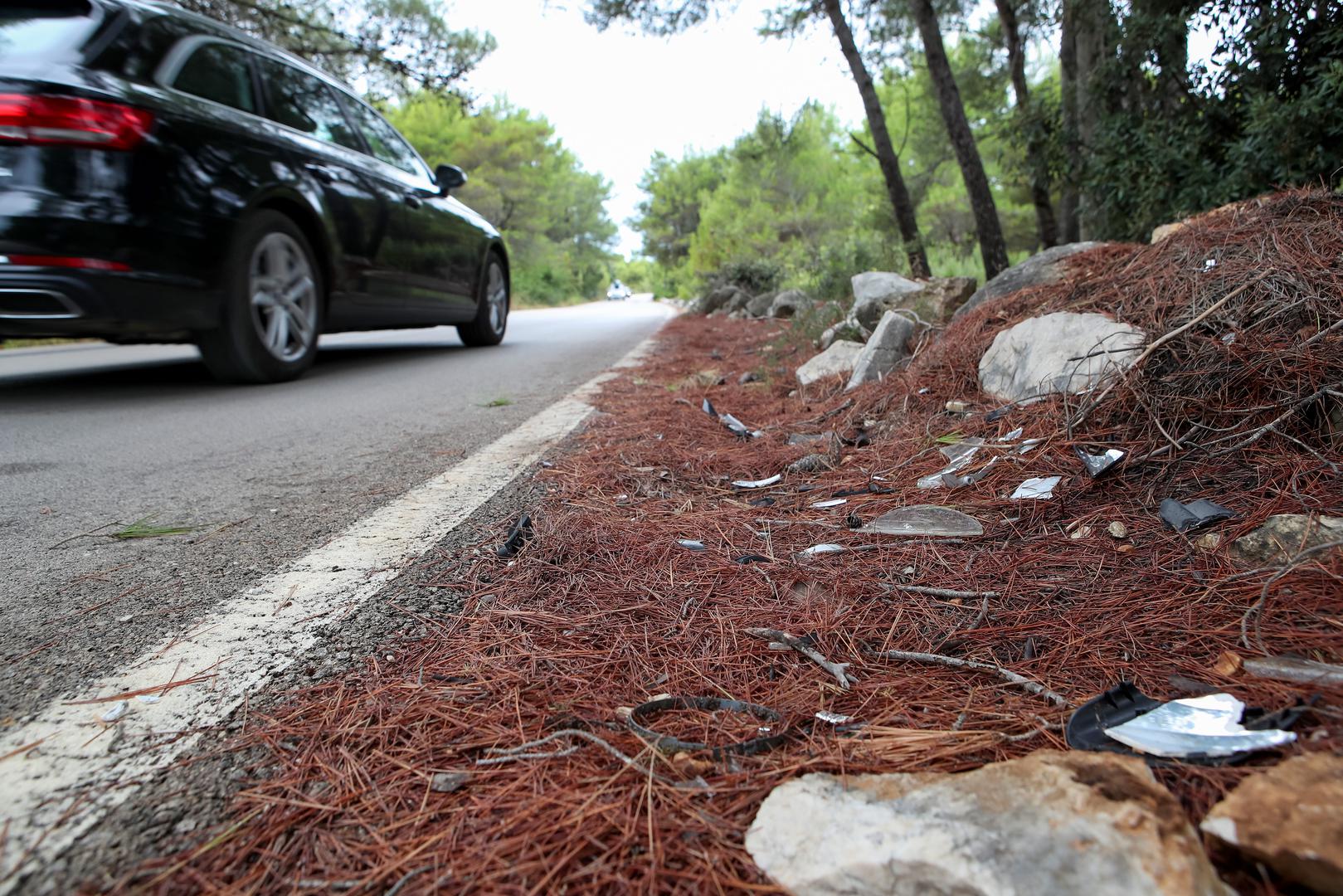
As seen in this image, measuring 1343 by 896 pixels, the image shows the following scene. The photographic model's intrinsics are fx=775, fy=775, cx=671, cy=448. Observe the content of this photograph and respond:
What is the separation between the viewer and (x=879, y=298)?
5.72 meters

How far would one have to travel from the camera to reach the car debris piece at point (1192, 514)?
5.98 ft

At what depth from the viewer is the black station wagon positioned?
3.57 meters

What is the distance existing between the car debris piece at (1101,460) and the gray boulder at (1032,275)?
6.06 ft

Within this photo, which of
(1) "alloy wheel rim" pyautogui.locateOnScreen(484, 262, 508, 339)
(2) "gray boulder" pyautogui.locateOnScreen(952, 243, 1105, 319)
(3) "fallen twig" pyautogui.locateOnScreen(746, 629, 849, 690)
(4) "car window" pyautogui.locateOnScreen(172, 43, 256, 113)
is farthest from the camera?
(1) "alloy wheel rim" pyautogui.locateOnScreen(484, 262, 508, 339)

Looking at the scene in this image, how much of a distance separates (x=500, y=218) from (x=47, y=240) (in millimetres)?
40156

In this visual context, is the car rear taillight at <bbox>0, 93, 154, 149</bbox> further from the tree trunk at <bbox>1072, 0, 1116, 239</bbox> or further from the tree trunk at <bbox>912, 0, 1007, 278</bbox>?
the tree trunk at <bbox>912, 0, 1007, 278</bbox>

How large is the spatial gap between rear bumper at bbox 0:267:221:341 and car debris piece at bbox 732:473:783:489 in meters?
3.26

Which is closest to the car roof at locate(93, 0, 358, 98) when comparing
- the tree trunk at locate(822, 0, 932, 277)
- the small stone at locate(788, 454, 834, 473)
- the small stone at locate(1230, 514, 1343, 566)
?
the small stone at locate(788, 454, 834, 473)

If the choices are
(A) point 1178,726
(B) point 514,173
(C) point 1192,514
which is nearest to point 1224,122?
(C) point 1192,514

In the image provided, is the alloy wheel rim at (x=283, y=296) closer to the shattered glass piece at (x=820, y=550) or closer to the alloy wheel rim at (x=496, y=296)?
the alloy wheel rim at (x=496, y=296)

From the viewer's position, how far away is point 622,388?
487 centimetres

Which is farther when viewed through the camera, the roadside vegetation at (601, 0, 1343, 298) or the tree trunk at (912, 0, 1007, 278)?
the tree trunk at (912, 0, 1007, 278)

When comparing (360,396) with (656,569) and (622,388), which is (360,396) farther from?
(656,569)


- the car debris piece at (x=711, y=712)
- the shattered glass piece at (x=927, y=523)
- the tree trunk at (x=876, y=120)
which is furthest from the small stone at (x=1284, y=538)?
the tree trunk at (x=876, y=120)
